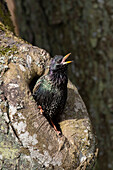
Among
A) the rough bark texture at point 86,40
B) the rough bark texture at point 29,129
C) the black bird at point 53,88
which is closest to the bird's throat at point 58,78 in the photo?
the black bird at point 53,88

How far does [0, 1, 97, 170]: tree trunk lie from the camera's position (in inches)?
71.4

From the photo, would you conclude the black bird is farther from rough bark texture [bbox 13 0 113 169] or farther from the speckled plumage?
rough bark texture [bbox 13 0 113 169]

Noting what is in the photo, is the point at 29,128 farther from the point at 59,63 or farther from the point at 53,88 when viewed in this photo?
the point at 59,63

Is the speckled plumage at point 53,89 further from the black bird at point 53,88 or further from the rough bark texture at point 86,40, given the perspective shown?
the rough bark texture at point 86,40

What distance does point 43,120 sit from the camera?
1.92 m

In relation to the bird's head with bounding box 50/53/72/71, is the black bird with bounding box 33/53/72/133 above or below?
below

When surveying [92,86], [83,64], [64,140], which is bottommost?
[92,86]

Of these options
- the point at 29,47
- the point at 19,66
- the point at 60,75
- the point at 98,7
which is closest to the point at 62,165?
the point at 60,75

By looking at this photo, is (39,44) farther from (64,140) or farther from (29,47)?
(64,140)

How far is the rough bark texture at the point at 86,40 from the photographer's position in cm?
368

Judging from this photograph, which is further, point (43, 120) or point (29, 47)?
point (29, 47)

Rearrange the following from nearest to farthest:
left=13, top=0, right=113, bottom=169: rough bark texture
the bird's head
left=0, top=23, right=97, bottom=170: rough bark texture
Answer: left=0, top=23, right=97, bottom=170: rough bark texture → the bird's head → left=13, top=0, right=113, bottom=169: rough bark texture

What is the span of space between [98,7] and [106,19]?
0.67 feet

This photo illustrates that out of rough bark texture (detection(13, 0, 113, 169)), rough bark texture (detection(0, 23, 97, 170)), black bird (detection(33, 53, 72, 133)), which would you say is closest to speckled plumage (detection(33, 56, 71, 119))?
black bird (detection(33, 53, 72, 133))
